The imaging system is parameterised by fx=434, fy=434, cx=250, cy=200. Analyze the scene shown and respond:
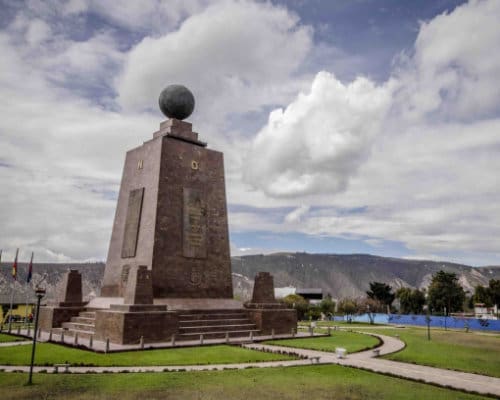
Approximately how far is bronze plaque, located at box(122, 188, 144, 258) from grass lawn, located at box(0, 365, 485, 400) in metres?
14.3

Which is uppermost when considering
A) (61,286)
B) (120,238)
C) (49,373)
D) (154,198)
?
(154,198)

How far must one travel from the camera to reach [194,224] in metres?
29.3

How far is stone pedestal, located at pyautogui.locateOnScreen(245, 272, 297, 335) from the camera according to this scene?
28.1 m

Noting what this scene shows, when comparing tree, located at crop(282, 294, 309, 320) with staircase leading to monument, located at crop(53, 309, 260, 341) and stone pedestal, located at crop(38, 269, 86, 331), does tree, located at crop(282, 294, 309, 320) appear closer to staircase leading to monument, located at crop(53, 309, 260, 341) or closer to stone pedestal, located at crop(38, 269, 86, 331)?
staircase leading to monument, located at crop(53, 309, 260, 341)

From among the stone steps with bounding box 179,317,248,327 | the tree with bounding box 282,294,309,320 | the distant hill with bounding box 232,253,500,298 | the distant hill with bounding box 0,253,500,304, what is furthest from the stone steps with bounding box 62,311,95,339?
Result: the distant hill with bounding box 232,253,500,298

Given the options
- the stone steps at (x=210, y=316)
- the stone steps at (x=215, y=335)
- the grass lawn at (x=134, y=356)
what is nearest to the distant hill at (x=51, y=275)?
the stone steps at (x=210, y=316)

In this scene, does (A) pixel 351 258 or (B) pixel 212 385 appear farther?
(A) pixel 351 258

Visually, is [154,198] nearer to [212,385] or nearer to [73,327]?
[73,327]

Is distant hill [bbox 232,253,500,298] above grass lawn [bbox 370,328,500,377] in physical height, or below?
above

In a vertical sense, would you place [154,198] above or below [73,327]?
above

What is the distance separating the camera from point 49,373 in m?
14.8

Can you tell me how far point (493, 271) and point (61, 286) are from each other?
622 feet

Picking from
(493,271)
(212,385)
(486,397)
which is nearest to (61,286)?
(212,385)

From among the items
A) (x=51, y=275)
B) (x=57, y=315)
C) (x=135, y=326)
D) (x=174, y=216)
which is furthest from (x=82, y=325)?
(x=51, y=275)
